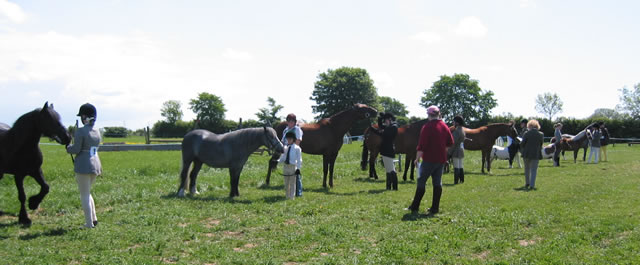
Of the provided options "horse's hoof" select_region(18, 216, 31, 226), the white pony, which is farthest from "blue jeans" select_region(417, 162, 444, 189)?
the white pony

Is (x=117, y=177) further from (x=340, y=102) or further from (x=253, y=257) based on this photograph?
(x=340, y=102)

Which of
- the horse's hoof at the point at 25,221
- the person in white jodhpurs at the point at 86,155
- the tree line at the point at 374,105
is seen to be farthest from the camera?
the tree line at the point at 374,105

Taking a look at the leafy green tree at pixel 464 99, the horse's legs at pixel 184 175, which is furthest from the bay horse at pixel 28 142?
the leafy green tree at pixel 464 99

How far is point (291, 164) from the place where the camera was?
34.1 ft

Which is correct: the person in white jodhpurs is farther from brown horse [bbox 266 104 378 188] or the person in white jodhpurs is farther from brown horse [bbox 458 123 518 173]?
brown horse [bbox 458 123 518 173]

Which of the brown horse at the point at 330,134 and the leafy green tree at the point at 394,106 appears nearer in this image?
the brown horse at the point at 330,134

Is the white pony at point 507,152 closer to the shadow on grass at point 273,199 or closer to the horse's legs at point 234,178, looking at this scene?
the shadow on grass at point 273,199

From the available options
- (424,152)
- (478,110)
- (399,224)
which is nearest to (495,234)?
(399,224)

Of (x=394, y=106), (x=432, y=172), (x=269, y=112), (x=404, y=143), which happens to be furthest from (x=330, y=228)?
(x=394, y=106)

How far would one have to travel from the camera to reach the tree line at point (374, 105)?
2131 inches

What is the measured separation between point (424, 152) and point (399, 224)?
1.73 metres

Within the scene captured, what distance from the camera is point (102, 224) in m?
7.70

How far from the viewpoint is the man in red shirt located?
27.2ft

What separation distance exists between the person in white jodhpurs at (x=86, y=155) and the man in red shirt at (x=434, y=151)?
603cm
